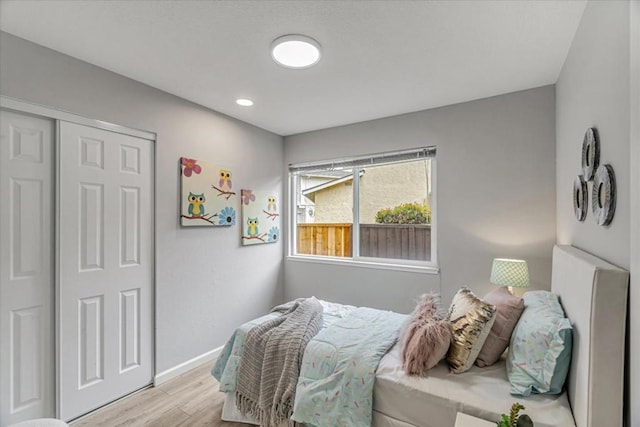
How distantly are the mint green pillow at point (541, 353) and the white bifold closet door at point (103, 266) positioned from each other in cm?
256

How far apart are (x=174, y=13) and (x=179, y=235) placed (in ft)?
5.67

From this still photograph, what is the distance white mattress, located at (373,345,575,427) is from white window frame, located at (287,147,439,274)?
143cm

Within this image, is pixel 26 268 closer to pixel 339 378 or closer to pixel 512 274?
pixel 339 378

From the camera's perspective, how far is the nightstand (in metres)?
1.19

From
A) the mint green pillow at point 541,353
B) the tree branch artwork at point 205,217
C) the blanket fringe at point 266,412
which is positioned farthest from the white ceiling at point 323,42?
the blanket fringe at point 266,412

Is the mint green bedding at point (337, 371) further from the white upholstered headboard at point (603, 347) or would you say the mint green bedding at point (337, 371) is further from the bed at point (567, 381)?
the white upholstered headboard at point (603, 347)

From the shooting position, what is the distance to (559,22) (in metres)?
1.66

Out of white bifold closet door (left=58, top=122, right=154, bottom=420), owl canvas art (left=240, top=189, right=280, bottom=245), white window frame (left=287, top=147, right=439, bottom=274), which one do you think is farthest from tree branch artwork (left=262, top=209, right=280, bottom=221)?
white bifold closet door (left=58, top=122, right=154, bottom=420)

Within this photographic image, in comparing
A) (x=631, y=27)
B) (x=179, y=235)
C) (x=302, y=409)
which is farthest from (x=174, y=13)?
(x=302, y=409)

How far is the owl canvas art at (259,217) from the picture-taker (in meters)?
3.32

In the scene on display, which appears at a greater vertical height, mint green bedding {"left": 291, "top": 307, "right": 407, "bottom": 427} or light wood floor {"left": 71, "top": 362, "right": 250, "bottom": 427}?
mint green bedding {"left": 291, "top": 307, "right": 407, "bottom": 427}

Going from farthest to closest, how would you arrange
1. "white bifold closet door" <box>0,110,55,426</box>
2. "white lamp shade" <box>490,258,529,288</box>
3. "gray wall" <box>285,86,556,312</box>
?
"gray wall" <box>285,86,556,312</box>, "white lamp shade" <box>490,258,529,288</box>, "white bifold closet door" <box>0,110,55,426</box>

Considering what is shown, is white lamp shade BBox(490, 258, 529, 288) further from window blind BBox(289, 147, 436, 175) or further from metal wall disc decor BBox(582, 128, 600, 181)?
window blind BBox(289, 147, 436, 175)

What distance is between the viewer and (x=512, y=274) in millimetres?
2254
